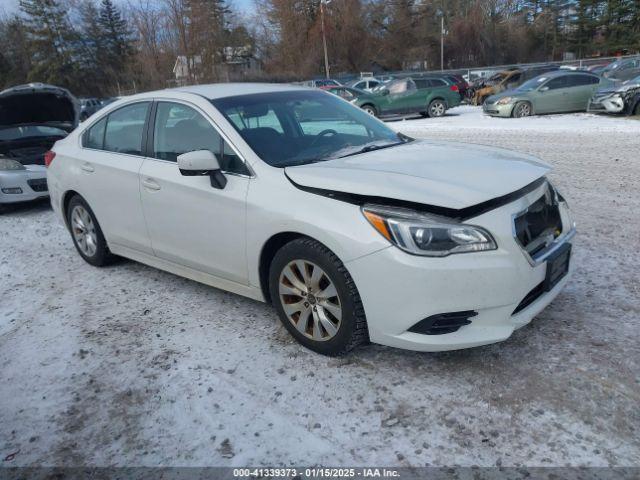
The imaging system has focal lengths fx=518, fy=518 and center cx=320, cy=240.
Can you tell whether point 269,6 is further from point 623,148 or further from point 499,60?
point 623,148

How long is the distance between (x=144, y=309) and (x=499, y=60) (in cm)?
6665

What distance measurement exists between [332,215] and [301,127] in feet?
4.33

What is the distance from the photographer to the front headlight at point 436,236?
269 centimetres

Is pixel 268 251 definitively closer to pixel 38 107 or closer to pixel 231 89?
pixel 231 89

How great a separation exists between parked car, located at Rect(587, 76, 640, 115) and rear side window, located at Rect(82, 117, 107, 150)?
47.7 ft

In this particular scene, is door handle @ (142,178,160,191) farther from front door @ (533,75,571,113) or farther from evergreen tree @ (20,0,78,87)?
evergreen tree @ (20,0,78,87)

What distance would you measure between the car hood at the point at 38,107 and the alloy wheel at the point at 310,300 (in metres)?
6.44

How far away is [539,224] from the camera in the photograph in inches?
119

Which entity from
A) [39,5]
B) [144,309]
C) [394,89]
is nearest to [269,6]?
[39,5]

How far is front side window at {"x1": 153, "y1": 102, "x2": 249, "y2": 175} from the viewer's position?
3.54m

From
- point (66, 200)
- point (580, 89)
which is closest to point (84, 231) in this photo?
point (66, 200)

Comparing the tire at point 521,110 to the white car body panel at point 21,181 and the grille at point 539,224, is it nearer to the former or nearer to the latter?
the white car body panel at point 21,181

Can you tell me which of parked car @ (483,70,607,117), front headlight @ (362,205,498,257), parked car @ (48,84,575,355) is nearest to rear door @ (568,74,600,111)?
parked car @ (483,70,607,117)

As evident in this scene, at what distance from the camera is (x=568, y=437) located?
2408mm
